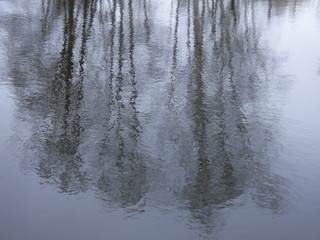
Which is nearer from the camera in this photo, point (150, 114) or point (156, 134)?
point (156, 134)

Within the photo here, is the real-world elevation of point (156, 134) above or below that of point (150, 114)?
below

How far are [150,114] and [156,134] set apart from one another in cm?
196

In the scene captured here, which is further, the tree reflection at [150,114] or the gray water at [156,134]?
the tree reflection at [150,114]

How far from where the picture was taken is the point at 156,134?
16.3m

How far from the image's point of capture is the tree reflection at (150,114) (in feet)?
42.3

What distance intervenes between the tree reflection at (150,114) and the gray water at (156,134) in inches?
2.5

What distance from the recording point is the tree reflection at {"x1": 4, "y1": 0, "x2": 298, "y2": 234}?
12883 mm

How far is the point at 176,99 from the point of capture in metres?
19.7

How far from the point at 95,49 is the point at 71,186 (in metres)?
15.2

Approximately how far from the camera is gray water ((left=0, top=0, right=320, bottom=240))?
11375 millimetres

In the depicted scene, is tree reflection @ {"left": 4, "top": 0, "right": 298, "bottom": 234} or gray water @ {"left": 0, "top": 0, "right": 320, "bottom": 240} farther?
tree reflection @ {"left": 4, "top": 0, "right": 298, "bottom": 234}

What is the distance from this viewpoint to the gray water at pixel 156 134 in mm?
11375

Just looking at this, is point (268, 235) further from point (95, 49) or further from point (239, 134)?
point (95, 49)

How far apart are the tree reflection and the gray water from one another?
0.21ft
